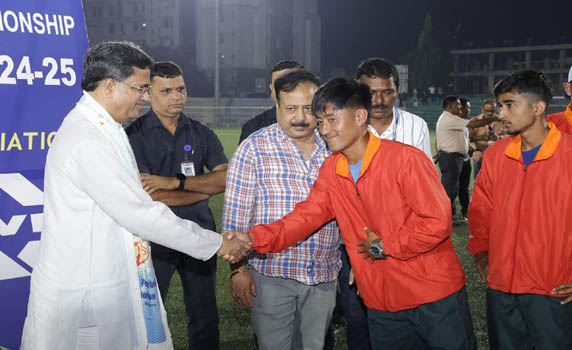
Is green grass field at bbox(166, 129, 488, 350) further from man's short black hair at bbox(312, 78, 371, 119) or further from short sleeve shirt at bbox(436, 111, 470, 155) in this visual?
short sleeve shirt at bbox(436, 111, 470, 155)

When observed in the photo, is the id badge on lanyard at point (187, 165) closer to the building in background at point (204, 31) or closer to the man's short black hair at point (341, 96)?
the man's short black hair at point (341, 96)

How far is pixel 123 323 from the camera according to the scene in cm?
279

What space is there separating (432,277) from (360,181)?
1.93ft

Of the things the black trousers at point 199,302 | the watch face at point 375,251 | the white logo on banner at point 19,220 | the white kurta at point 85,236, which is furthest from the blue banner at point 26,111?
the watch face at point 375,251

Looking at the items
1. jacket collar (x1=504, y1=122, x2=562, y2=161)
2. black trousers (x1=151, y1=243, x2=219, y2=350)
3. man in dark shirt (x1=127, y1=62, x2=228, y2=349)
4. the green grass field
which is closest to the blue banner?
man in dark shirt (x1=127, y1=62, x2=228, y2=349)

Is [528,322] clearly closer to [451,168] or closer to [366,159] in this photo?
[366,159]

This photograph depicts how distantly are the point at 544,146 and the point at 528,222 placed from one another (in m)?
0.42

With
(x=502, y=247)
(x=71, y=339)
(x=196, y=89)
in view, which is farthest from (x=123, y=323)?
(x=196, y=89)

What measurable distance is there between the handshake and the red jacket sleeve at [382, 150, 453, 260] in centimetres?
79

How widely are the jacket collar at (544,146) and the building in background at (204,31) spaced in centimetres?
7056

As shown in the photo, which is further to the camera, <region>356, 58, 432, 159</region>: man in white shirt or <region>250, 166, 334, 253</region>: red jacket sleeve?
<region>356, 58, 432, 159</region>: man in white shirt

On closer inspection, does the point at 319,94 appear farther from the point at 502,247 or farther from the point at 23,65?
the point at 23,65

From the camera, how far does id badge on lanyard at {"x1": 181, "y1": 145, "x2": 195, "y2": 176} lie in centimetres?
433

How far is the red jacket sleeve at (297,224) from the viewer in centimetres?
314
